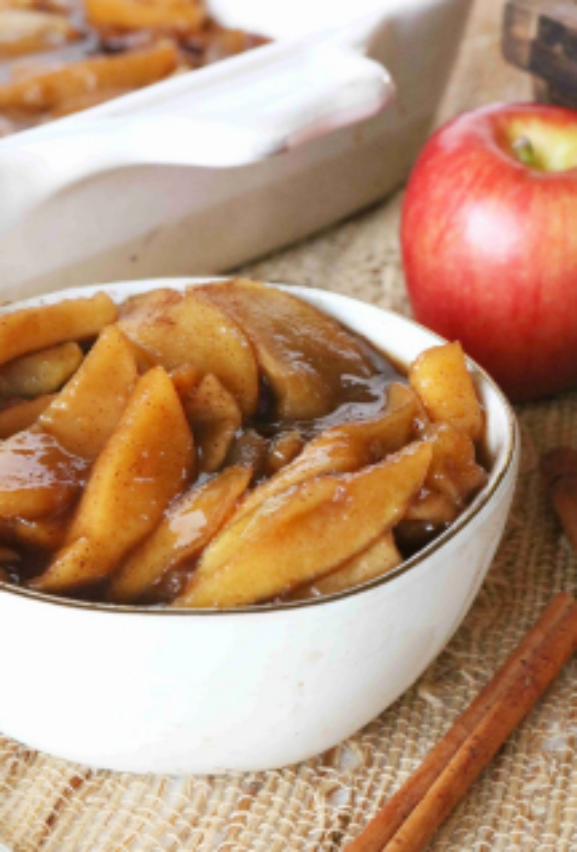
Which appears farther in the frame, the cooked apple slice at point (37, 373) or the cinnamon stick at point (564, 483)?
the cinnamon stick at point (564, 483)

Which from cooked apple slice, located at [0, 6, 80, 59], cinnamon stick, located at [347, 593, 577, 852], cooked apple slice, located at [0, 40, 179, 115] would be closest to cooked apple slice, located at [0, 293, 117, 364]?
cinnamon stick, located at [347, 593, 577, 852]

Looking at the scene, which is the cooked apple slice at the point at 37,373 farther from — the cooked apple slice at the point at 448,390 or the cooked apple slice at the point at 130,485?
the cooked apple slice at the point at 448,390

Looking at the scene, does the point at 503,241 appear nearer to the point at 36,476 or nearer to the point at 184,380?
the point at 184,380

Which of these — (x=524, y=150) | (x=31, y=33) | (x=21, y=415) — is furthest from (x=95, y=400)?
(x=31, y=33)

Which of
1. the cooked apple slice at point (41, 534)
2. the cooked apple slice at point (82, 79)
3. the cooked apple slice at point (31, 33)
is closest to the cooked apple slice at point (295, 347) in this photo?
the cooked apple slice at point (41, 534)

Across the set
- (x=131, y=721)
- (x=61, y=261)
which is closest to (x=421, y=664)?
(x=131, y=721)

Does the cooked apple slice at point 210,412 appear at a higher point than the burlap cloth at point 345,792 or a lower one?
higher

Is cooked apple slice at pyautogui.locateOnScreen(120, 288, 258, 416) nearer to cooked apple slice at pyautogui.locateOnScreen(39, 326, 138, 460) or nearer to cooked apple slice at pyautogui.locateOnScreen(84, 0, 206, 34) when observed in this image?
cooked apple slice at pyautogui.locateOnScreen(39, 326, 138, 460)
